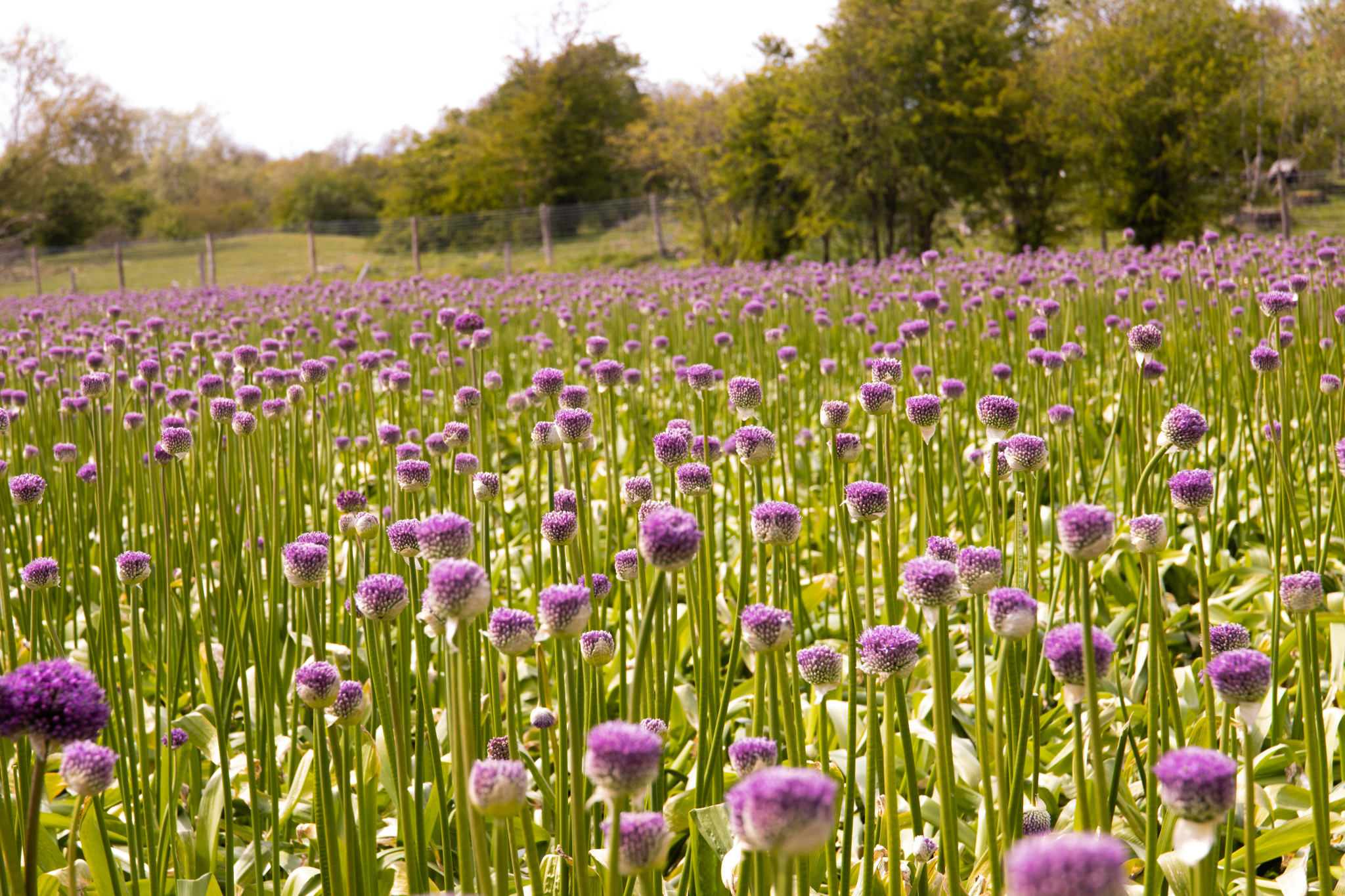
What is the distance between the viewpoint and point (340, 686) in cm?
111

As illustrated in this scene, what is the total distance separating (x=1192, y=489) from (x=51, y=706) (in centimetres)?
118

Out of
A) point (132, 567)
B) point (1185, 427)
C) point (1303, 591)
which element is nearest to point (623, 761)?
point (1303, 591)

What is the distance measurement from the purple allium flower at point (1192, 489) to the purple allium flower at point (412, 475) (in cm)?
111

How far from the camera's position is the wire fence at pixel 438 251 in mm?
21797

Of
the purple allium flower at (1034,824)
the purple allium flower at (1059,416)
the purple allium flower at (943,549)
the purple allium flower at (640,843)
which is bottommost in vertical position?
the purple allium flower at (1034,824)

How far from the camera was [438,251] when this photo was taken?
78.6ft

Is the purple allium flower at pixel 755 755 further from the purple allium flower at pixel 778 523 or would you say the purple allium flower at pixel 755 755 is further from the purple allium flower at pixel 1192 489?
the purple allium flower at pixel 1192 489

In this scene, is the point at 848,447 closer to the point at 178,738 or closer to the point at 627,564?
the point at 627,564

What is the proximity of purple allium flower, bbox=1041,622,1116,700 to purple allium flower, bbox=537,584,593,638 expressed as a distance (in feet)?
1.44

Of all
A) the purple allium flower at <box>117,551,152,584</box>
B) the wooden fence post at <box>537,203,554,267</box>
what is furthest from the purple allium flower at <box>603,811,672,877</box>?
the wooden fence post at <box>537,203,554,267</box>

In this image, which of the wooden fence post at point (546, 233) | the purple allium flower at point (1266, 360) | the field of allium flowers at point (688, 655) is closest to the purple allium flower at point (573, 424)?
the field of allium flowers at point (688, 655)

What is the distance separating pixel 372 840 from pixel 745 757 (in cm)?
56

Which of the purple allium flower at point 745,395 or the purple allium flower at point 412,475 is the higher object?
the purple allium flower at point 745,395

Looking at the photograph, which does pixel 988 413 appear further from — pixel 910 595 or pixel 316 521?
pixel 316 521
